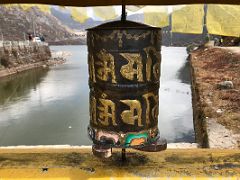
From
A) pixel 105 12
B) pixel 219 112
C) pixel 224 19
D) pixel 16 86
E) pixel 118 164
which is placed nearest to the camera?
pixel 118 164

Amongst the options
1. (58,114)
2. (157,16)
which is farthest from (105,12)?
(58,114)

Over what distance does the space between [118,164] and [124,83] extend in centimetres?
106

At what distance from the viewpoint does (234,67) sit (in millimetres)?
20266

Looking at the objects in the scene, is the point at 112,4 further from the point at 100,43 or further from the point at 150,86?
the point at 150,86

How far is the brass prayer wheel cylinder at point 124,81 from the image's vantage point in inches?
111

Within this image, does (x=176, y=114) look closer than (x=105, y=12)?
No

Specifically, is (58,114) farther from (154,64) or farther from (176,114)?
(154,64)

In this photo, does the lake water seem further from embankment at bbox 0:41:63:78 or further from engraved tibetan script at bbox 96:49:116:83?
engraved tibetan script at bbox 96:49:116:83

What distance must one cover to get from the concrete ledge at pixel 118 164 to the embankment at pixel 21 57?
3365 cm

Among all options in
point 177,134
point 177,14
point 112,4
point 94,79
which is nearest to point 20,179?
point 94,79

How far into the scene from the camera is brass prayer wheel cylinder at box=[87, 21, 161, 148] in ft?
9.24

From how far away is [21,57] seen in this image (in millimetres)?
42969

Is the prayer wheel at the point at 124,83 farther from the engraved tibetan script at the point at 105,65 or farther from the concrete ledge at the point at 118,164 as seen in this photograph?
the concrete ledge at the point at 118,164

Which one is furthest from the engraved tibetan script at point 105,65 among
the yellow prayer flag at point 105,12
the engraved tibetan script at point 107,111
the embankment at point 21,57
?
the embankment at point 21,57
